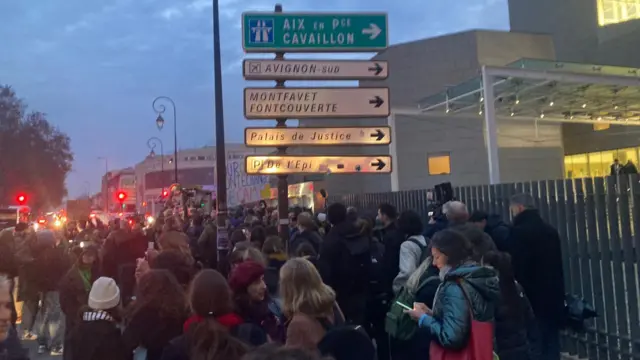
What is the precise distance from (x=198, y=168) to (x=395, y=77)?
215 ft

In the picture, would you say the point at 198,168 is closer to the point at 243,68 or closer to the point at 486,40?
the point at 486,40

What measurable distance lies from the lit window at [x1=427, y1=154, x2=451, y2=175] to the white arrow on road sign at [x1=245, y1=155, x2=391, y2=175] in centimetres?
2372

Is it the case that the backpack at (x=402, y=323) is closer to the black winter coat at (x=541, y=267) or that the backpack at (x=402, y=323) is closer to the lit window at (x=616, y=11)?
the black winter coat at (x=541, y=267)

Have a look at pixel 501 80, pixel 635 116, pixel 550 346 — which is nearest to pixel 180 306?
pixel 550 346

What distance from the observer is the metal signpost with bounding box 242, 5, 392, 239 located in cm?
955

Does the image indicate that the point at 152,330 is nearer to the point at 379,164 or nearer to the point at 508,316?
the point at 508,316

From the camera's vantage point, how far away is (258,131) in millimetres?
9688

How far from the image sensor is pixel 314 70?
9.80m

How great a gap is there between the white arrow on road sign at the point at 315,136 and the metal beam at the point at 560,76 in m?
7.66

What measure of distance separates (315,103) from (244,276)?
6.01 meters

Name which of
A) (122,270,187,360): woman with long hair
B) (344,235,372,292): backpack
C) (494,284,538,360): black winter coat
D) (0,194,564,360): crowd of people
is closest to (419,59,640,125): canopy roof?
(0,194,564,360): crowd of people

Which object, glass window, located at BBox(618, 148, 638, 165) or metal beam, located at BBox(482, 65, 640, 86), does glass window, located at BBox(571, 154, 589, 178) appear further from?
metal beam, located at BBox(482, 65, 640, 86)

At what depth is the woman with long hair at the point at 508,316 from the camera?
432cm

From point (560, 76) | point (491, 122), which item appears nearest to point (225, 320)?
point (491, 122)
